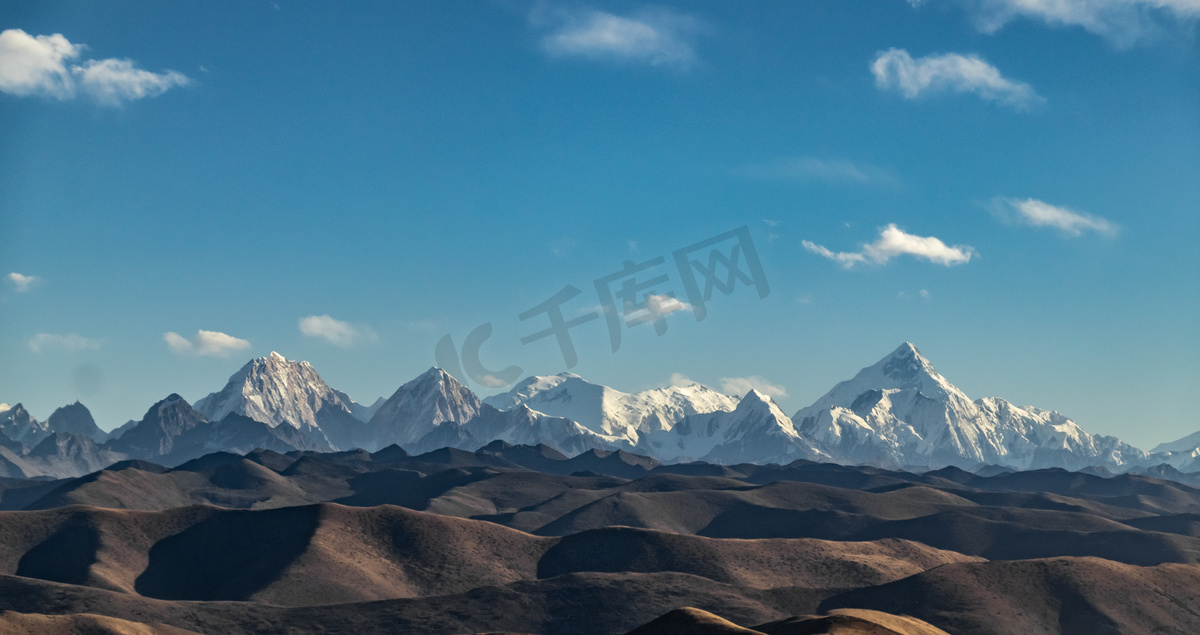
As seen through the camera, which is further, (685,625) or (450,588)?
(450,588)

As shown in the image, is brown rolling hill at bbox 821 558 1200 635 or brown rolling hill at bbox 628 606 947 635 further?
brown rolling hill at bbox 821 558 1200 635

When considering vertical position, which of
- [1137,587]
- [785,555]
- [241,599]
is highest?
[241,599]

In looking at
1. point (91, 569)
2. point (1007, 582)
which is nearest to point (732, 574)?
point (1007, 582)

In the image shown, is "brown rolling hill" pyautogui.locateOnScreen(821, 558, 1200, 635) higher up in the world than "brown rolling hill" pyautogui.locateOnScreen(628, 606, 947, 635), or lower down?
lower down

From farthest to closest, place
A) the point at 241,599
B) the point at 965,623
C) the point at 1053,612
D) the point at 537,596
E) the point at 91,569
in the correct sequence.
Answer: the point at 91,569 → the point at 241,599 → the point at 537,596 → the point at 1053,612 → the point at 965,623

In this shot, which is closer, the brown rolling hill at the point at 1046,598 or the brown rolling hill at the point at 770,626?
the brown rolling hill at the point at 770,626

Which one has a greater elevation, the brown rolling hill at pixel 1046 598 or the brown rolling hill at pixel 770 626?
the brown rolling hill at pixel 770 626

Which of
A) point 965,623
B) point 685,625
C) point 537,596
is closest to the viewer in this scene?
point 685,625

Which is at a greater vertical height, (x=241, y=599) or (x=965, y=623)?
(x=241, y=599)

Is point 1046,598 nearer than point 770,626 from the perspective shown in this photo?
No

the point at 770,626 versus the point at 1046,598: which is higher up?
the point at 770,626

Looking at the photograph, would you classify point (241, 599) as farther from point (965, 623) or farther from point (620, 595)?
point (965, 623)
